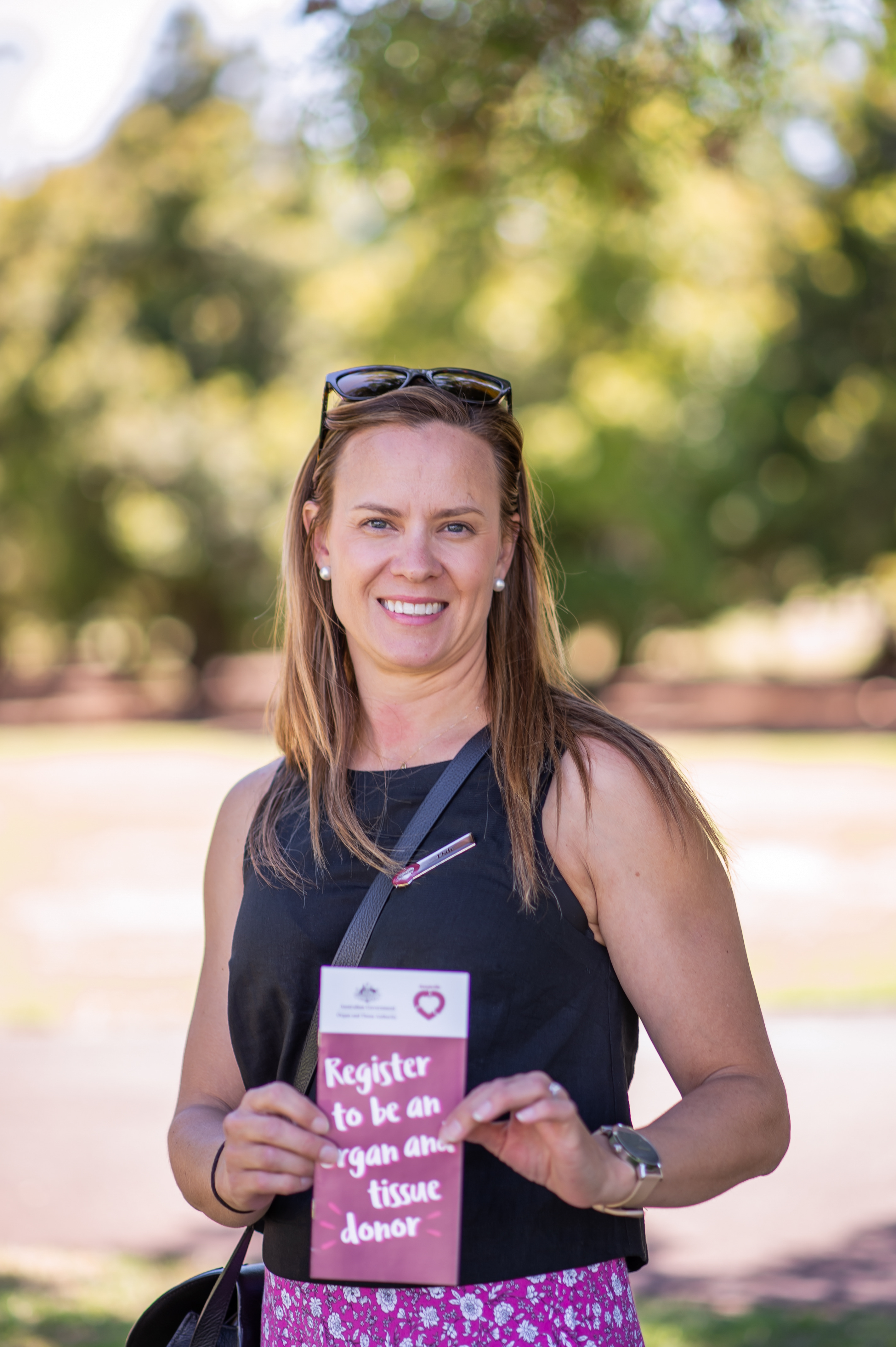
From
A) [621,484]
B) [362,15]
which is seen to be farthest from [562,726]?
[621,484]

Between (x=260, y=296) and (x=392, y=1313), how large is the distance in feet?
108

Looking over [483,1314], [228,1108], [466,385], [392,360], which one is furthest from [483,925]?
[392,360]

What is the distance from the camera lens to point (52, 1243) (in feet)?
16.6

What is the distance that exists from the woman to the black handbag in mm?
23

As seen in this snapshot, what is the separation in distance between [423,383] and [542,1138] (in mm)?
1231

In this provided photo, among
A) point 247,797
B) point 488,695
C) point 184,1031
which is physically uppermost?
point 184,1031

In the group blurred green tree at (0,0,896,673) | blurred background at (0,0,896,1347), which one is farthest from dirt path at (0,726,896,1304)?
blurred green tree at (0,0,896,673)

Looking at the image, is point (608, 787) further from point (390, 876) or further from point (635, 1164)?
point (635, 1164)

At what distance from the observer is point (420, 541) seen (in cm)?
210

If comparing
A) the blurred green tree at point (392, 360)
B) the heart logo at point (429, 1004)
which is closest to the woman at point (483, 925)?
the heart logo at point (429, 1004)

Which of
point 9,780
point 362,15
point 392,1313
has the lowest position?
point 392,1313

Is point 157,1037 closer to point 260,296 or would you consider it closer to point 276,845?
point 276,845

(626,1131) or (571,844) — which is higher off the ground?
(571,844)

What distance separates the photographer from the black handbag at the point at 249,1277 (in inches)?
74.2
